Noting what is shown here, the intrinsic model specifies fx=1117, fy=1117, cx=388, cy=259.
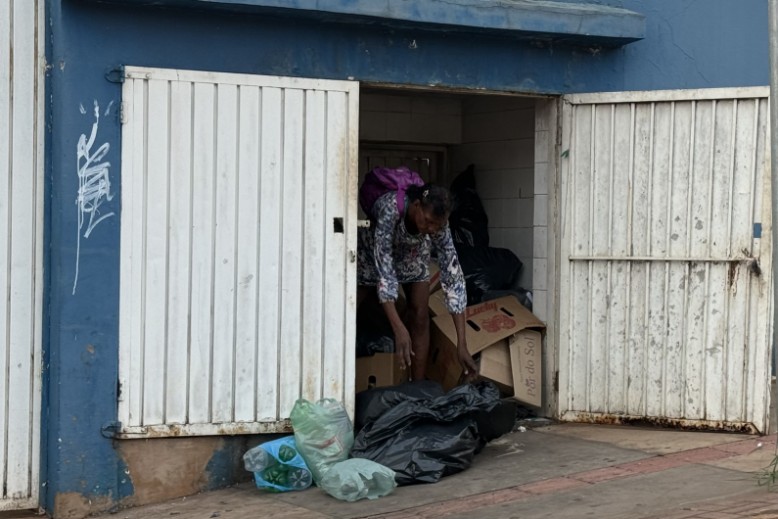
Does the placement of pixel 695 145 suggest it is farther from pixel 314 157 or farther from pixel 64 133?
pixel 64 133

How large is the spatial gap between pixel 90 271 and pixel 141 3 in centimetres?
151

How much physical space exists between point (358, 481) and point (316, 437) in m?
0.45

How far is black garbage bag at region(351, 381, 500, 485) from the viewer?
6.43 meters

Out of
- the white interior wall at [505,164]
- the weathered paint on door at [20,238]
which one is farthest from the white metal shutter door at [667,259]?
the weathered paint on door at [20,238]

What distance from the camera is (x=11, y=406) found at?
20.5 feet

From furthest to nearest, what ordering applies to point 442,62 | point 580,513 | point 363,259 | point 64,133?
point 363,259, point 442,62, point 64,133, point 580,513

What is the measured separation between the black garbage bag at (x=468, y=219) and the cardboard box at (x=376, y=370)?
73.7 inches

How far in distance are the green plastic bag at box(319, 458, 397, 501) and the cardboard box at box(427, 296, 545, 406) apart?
1.78 metres

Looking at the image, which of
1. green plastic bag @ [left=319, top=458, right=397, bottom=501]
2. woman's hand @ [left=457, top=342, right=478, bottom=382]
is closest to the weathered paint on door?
green plastic bag @ [left=319, top=458, right=397, bottom=501]

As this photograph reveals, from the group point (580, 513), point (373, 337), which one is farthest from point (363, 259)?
point (580, 513)

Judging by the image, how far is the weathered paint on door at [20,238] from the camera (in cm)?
619

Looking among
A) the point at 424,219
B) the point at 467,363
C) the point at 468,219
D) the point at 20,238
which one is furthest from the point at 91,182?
the point at 468,219

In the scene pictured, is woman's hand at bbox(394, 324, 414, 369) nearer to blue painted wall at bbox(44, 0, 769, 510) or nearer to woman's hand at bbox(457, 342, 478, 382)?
woman's hand at bbox(457, 342, 478, 382)

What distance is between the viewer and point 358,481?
612cm
